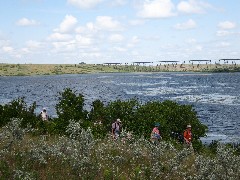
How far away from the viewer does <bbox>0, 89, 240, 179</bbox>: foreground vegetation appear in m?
12.6

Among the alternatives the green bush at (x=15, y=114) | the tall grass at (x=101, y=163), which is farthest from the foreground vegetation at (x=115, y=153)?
the green bush at (x=15, y=114)

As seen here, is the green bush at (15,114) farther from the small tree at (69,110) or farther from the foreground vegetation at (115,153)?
the small tree at (69,110)

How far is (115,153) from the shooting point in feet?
55.0

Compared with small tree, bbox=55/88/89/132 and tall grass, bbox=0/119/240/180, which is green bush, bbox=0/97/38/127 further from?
tall grass, bbox=0/119/240/180

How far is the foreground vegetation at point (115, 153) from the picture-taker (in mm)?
12648

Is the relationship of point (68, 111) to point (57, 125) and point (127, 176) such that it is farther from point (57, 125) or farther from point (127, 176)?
point (127, 176)

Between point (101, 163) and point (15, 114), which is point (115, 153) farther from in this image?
point (15, 114)

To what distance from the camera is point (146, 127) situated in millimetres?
23078

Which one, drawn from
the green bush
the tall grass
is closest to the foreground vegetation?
the tall grass

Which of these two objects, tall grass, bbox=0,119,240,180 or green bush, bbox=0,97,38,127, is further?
green bush, bbox=0,97,38,127

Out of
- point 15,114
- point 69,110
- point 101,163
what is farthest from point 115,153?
point 15,114

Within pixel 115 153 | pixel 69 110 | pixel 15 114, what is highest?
pixel 69 110

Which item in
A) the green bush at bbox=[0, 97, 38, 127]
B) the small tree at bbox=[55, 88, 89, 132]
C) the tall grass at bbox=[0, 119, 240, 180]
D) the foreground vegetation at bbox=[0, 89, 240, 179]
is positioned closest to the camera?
the tall grass at bbox=[0, 119, 240, 180]

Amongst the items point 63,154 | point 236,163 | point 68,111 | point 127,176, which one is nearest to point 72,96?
point 68,111
